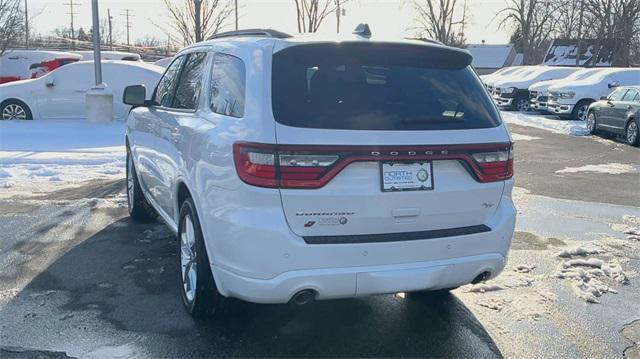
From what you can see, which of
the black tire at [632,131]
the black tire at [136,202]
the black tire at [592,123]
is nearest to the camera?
the black tire at [136,202]

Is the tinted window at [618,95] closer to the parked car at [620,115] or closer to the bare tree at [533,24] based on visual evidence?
the parked car at [620,115]

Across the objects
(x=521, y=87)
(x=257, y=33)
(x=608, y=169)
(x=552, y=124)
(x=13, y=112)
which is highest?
(x=257, y=33)

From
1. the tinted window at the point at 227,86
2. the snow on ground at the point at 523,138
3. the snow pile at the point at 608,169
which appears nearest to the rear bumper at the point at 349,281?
the tinted window at the point at 227,86

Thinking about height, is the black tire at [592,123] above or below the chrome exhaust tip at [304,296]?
below

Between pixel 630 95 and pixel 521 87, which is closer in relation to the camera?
pixel 630 95

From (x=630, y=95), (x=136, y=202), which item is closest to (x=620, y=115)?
(x=630, y=95)

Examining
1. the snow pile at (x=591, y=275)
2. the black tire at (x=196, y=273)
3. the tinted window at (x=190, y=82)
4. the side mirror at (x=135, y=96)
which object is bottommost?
the snow pile at (x=591, y=275)

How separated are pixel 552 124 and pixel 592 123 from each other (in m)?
2.71

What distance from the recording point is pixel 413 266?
3557mm

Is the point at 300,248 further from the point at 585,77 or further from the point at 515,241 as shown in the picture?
the point at 585,77

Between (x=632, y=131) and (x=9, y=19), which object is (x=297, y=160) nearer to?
(x=632, y=131)

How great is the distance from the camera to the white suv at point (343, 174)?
333 centimetres

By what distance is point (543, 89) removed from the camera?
79.5 ft

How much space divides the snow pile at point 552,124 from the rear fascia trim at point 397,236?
15675 millimetres
